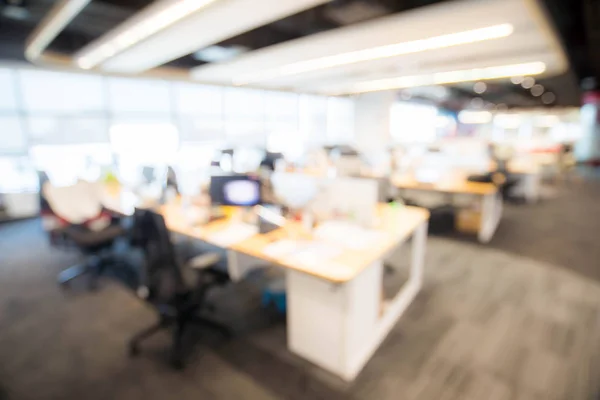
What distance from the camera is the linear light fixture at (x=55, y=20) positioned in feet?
9.14

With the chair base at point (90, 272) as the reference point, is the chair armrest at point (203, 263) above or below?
above

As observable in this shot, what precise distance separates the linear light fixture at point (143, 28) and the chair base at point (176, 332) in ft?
9.08

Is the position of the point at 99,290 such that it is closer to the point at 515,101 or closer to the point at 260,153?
the point at 260,153

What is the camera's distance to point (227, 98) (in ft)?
27.6

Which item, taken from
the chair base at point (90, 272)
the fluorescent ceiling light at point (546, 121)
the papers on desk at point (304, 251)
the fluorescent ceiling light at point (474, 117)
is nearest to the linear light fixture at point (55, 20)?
the chair base at point (90, 272)

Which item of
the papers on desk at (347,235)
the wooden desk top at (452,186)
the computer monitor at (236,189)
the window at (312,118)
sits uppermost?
the window at (312,118)

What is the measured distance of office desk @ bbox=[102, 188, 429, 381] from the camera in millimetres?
1908

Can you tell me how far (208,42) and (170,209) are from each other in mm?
2505

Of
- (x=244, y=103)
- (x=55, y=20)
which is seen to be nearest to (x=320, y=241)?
(x=55, y=20)

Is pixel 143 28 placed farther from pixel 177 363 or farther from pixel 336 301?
pixel 336 301

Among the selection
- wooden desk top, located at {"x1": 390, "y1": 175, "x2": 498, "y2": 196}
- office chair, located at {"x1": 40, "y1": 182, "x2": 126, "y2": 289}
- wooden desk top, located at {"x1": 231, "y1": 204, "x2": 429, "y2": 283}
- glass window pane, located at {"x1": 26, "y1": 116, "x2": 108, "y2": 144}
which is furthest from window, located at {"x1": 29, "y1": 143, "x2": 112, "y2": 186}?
wooden desk top, located at {"x1": 390, "y1": 175, "x2": 498, "y2": 196}

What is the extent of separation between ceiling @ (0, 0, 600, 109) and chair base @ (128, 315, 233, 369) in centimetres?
299

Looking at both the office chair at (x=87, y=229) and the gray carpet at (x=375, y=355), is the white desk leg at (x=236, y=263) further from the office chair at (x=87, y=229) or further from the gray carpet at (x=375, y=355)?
the office chair at (x=87, y=229)

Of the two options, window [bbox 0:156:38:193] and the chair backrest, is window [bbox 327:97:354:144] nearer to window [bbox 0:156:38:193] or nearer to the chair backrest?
window [bbox 0:156:38:193]
